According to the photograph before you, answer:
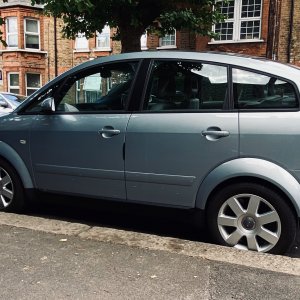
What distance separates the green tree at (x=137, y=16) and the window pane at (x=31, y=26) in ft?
54.1

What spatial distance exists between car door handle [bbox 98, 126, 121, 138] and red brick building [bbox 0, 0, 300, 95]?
52.0 ft

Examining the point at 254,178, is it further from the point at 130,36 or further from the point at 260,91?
the point at 130,36

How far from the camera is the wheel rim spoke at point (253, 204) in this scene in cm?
371

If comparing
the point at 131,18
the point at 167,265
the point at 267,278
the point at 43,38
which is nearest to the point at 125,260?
the point at 167,265

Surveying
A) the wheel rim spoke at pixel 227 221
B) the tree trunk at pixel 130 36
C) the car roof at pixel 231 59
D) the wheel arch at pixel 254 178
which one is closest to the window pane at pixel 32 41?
the tree trunk at pixel 130 36

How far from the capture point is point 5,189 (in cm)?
495

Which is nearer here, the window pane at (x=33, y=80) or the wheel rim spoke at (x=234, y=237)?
the wheel rim spoke at (x=234, y=237)

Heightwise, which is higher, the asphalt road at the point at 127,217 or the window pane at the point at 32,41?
the window pane at the point at 32,41

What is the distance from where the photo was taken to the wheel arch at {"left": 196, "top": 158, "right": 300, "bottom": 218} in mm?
3584

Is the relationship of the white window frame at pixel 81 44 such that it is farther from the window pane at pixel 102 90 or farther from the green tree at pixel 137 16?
the window pane at pixel 102 90

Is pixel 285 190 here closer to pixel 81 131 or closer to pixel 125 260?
pixel 125 260

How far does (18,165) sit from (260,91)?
2634 mm

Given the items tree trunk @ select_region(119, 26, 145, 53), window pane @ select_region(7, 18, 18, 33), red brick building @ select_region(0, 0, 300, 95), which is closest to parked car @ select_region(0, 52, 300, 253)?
tree trunk @ select_region(119, 26, 145, 53)

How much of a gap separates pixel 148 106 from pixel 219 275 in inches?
66.0
